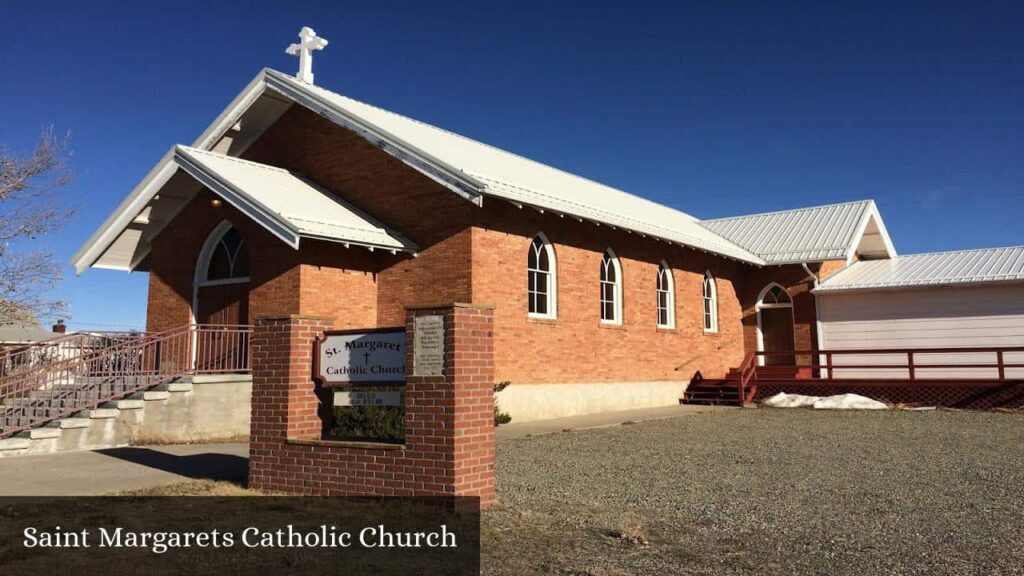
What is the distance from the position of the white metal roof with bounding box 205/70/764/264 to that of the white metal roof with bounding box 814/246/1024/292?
3.67m

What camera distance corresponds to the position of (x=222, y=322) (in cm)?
1639

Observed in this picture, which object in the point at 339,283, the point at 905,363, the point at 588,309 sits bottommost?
the point at 905,363

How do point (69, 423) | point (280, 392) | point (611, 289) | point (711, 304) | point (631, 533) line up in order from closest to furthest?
point (631, 533)
point (280, 392)
point (69, 423)
point (611, 289)
point (711, 304)

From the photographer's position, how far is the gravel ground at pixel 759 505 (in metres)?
5.30

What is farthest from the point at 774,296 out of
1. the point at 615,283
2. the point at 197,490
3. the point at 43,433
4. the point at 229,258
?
the point at 197,490

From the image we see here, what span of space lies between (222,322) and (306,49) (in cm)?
654

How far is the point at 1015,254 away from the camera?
21938 millimetres

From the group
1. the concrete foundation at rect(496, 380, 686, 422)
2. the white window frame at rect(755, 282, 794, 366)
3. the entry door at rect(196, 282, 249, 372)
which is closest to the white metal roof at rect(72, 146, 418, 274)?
the entry door at rect(196, 282, 249, 372)

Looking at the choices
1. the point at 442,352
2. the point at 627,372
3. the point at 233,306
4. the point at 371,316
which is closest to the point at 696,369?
the point at 627,372

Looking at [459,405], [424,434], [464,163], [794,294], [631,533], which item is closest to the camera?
[631,533]

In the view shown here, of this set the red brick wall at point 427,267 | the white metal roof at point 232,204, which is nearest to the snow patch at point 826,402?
the red brick wall at point 427,267

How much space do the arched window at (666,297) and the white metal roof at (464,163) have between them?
1137mm

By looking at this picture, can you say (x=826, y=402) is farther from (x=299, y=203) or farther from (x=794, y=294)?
(x=299, y=203)

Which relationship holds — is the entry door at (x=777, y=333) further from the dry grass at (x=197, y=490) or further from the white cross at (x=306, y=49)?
the dry grass at (x=197, y=490)
